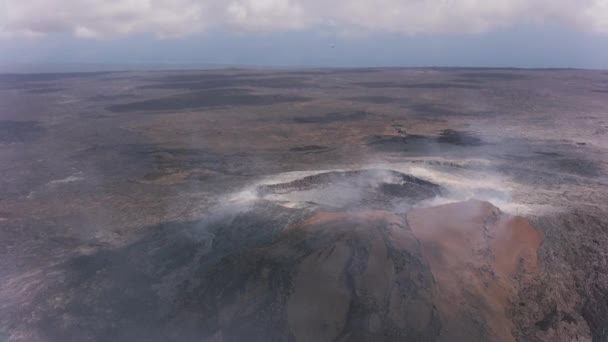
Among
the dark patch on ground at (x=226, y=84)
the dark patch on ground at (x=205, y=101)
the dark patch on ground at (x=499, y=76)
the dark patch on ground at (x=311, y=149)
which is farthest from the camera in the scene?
the dark patch on ground at (x=499, y=76)

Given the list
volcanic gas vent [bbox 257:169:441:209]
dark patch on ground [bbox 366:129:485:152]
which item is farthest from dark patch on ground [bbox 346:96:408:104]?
volcanic gas vent [bbox 257:169:441:209]

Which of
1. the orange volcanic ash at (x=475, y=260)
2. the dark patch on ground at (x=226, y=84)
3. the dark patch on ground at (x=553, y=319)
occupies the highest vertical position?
the dark patch on ground at (x=226, y=84)

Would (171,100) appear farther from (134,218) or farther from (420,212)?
(420,212)

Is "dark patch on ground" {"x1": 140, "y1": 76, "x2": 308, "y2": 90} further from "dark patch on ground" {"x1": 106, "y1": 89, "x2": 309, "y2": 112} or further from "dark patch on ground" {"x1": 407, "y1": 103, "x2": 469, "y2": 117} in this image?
"dark patch on ground" {"x1": 407, "y1": 103, "x2": 469, "y2": 117}

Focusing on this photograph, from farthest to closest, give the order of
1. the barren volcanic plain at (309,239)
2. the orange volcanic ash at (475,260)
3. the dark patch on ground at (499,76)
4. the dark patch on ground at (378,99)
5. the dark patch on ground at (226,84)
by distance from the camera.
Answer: the dark patch on ground at (499,76) → the dark patch on ground at (226,84) → the dark patch on ground at (378,99) → the barren volcanic plain at (309,239) → the orange volcanic ash at (475,260)

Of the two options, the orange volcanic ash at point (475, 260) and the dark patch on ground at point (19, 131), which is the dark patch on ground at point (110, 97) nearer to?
the dark patch on ground at point (19, 131)

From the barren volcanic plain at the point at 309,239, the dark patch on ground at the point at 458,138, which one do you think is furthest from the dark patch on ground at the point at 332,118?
the dark patch on ground at the point at 458,138

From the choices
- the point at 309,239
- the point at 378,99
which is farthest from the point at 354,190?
the point at 378,99

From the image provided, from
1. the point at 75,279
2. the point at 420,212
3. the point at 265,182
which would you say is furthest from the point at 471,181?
the point at 75,279

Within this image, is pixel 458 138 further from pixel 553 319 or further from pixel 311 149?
pixel 553 319
